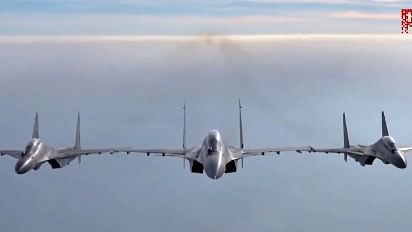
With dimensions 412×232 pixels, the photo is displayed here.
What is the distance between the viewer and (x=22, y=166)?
63625 mm

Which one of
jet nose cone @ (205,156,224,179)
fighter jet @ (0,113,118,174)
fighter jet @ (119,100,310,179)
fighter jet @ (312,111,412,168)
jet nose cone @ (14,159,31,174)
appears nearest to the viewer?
jet nose cone @ (205,156,224,179)

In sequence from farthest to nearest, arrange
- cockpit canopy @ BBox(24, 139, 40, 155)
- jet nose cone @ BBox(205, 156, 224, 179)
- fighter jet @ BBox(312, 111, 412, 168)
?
cockpit canopy @ BBox(24, 139, 40, 155), fighter jet @ BBox(312, 111, 412, 168), jet nose cone @ BBox(205, 156, 224, 179)

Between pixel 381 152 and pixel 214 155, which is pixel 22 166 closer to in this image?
pixel 214 155

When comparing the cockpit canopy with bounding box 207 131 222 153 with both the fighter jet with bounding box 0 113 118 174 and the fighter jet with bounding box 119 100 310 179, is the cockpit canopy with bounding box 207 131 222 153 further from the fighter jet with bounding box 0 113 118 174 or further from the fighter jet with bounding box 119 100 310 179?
the fighter jet with bounding box 0 113 118 174

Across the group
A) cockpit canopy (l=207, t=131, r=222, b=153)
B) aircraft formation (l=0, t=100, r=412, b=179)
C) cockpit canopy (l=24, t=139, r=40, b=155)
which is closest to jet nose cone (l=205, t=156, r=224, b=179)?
aircraft formation (l=0, t=100, r=412, b=179)

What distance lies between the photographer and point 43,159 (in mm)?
67062

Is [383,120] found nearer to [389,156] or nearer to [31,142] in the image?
[389,156]

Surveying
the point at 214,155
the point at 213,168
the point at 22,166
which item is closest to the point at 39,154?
the point at 22,166

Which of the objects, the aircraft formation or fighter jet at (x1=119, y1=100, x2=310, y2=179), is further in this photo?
the aircraft formation

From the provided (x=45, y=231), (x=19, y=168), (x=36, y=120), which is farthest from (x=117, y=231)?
(x=19, y=168)

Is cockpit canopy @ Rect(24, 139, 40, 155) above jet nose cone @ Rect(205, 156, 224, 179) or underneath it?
above

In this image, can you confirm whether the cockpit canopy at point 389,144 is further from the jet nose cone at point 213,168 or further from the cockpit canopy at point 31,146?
the cockpit canopy at point 31,146

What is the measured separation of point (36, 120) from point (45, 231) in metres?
108

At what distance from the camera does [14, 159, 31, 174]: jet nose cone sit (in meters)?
63.5
